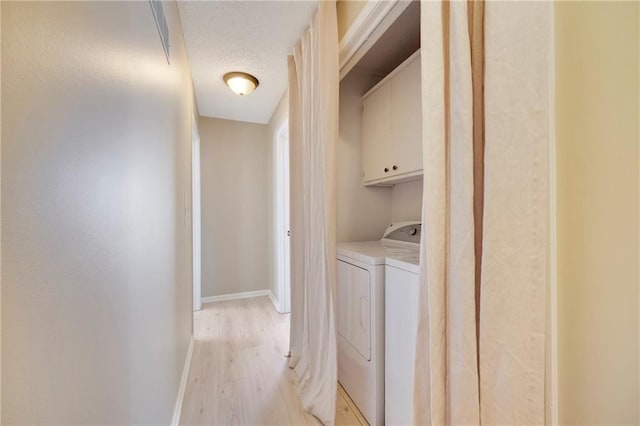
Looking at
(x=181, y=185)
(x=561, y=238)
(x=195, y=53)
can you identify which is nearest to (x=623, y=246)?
(x=561, y=238)

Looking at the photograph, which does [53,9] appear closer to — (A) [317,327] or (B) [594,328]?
(B) [594,328]

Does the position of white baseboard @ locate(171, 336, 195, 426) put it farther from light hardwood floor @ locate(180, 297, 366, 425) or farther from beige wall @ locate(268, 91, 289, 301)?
beige wall @ locate(268, 91, 289, 301)

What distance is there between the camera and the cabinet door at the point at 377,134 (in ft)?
6.25

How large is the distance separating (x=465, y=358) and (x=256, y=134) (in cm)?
359

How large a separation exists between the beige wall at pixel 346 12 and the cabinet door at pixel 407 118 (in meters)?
0.45

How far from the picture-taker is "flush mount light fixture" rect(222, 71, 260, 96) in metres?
2.38

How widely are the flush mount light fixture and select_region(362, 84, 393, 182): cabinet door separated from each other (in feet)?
3.52

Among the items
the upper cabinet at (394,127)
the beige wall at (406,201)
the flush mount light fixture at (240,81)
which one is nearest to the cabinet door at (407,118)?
the upper cabinet at (394,127)

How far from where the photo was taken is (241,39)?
1.94 metres

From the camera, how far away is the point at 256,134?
3719 mm

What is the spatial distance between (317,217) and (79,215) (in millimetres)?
1192

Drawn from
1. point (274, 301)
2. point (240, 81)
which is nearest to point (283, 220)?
point (274, 301)

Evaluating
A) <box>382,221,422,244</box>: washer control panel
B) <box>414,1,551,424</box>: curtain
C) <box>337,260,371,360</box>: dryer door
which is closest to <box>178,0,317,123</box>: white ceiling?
<box>414,1,551,424</box>: curtain

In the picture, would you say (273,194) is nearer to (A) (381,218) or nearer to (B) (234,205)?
(B) (234,205)
